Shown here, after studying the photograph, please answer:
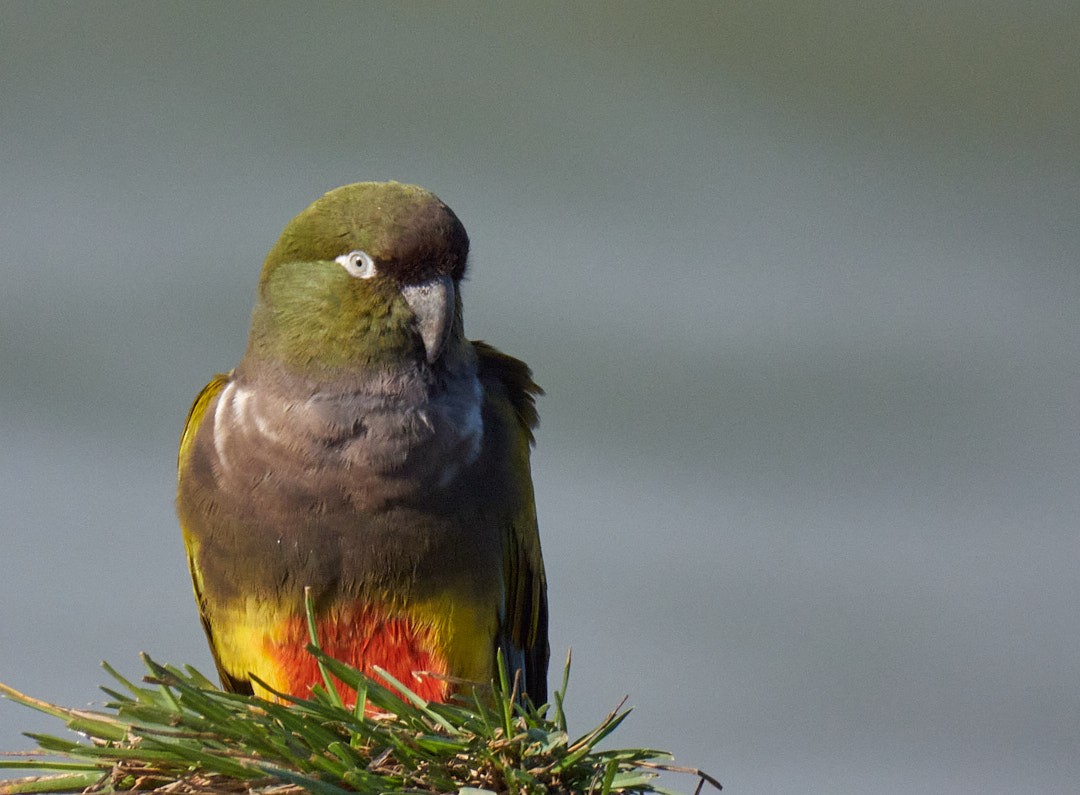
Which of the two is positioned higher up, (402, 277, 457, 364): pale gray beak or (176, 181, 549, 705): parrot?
(402, 277, 457, 364): pale gray beak

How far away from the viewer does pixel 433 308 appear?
7.29ft

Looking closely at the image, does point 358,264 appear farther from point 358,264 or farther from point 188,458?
point 188,458

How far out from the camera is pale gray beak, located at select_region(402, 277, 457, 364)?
2215mm

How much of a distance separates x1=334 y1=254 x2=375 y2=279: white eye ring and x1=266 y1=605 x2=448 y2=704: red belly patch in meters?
0.59

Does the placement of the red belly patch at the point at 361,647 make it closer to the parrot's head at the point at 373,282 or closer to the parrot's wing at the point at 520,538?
the parrot's wing at the point at 520,538

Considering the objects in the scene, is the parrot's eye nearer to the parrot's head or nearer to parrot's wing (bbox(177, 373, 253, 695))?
the parrot's head

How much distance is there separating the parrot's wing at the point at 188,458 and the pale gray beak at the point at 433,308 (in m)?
0.45

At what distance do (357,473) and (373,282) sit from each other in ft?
1.12

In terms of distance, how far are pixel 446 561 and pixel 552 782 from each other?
31.0 inches

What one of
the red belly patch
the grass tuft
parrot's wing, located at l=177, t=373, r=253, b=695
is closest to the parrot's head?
parrot's wing, located at l=177, t=373, r=253, b=695

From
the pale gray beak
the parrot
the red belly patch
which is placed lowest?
the red belly patch

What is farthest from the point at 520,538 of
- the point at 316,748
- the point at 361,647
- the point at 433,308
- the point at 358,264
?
the point at 316,748

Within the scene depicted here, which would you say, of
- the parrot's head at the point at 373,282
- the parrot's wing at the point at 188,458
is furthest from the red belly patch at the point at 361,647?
the parrot's head at the point at 373,282

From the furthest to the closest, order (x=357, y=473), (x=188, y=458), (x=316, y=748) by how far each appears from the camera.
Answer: (x=188, y=458) → (x=357, y=473) → (x=316, y=748)
